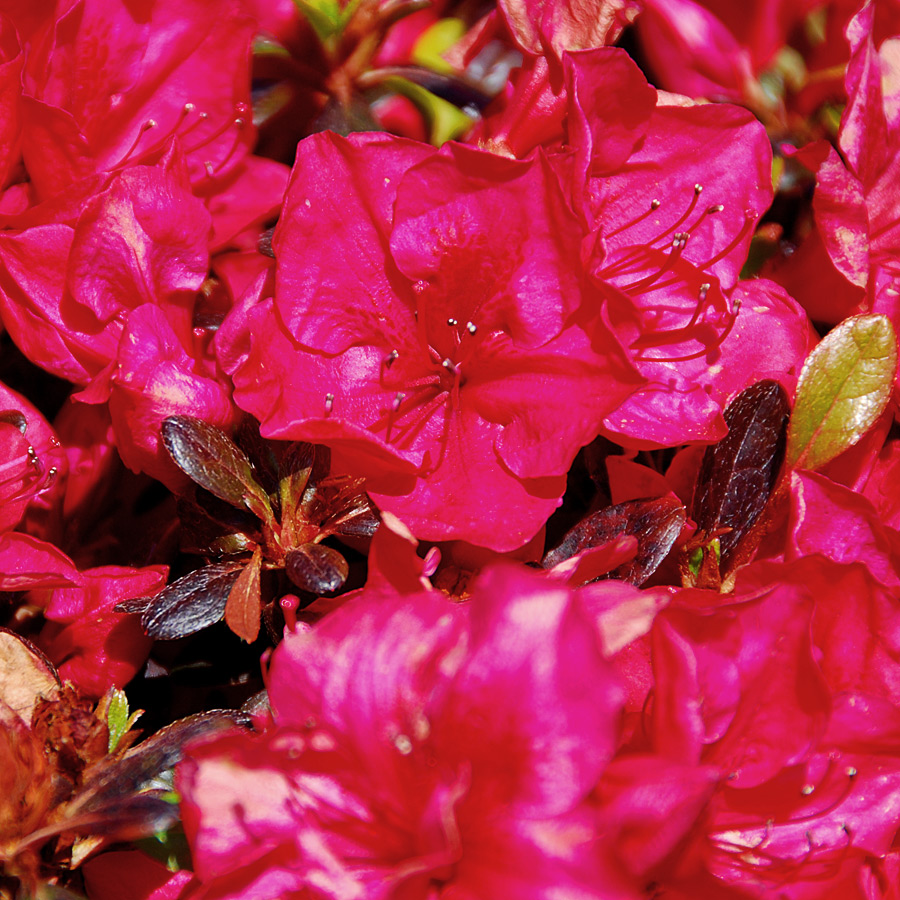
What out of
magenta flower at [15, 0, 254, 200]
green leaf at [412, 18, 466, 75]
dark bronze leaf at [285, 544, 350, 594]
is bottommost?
dark bronze leaf at [285, 544, 350, 594]

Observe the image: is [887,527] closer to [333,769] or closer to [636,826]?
[636,826]

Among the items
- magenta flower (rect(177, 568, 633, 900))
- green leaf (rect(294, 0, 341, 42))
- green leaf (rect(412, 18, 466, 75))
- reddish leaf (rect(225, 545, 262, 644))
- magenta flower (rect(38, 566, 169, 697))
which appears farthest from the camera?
green leaf (rect(412, 18, 466, 75))

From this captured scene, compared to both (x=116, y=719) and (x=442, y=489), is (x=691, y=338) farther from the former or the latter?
(x=116, y=719)

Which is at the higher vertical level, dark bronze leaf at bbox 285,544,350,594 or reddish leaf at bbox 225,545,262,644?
dark bronze leaf at bbox 285,544,350,594

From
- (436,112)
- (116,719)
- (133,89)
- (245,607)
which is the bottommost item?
(116,719)

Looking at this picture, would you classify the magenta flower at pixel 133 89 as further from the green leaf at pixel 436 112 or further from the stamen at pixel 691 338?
the stamen at pixel 691 338

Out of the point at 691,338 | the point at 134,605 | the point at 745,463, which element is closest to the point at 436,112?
the point at 691,338

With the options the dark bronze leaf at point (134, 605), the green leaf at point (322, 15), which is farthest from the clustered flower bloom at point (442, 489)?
the green leaf at point (322, 15)

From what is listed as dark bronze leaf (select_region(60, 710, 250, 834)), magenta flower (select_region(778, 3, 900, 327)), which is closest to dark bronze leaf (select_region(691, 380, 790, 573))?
magenta flower (select_region(778, 3, 900, 327))

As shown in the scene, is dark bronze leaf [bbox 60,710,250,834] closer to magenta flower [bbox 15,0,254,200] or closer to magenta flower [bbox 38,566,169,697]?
magenta flower [bbox 38,566,169,697]

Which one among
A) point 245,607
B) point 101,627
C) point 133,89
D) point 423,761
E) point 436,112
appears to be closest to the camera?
point 423,761
